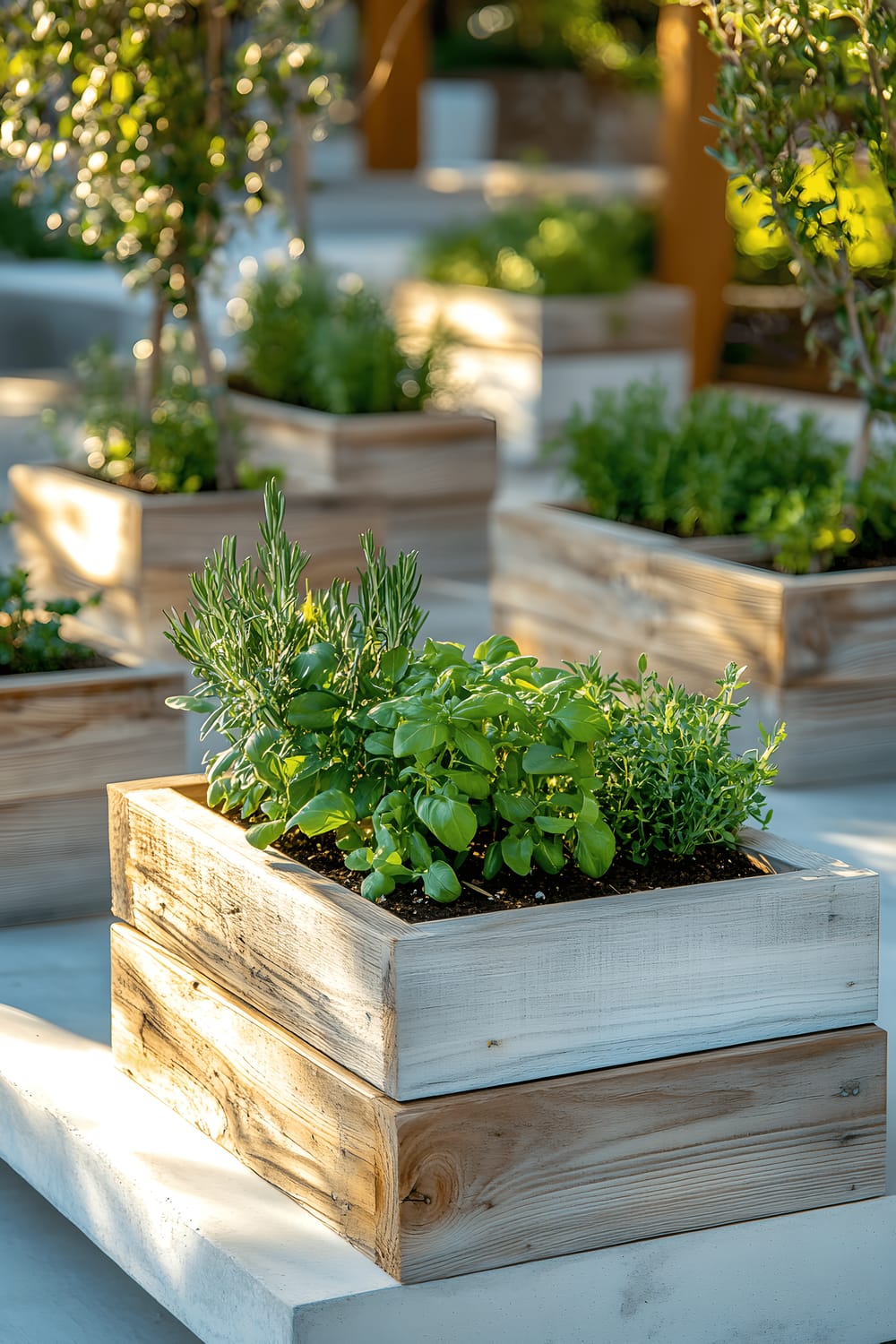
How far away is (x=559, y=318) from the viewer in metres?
6.95

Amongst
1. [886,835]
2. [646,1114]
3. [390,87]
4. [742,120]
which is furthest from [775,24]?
[390,87]

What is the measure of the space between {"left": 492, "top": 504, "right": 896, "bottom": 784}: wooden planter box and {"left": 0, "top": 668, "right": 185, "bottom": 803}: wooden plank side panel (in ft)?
3.31

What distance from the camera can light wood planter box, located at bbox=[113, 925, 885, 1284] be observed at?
1.73 m

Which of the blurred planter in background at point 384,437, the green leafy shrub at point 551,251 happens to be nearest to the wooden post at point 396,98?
→ the green leafy shrub at point 551,251

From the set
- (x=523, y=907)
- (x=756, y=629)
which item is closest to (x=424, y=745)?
(x=523, y=907)

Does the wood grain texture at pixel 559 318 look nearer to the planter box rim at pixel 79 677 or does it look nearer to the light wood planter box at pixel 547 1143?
the planter box rim at pixel 79 677

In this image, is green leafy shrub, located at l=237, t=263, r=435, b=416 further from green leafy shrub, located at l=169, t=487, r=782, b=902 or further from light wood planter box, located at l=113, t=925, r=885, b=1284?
light wood planter box, located at l=113, t=925, r=885, b=1284

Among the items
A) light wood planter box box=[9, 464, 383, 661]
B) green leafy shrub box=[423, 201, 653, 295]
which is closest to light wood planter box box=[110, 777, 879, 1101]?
light wood planter box box=[9, 464, 383, 661]

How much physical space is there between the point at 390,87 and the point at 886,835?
859 cm

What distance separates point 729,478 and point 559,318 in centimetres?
321

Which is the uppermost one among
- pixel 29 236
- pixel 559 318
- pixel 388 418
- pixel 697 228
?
pixel 29 236

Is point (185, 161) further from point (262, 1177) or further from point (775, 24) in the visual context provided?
point (262, 1177)

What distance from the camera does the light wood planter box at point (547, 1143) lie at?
5.67 feet

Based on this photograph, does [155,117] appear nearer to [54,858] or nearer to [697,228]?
[54,858]
